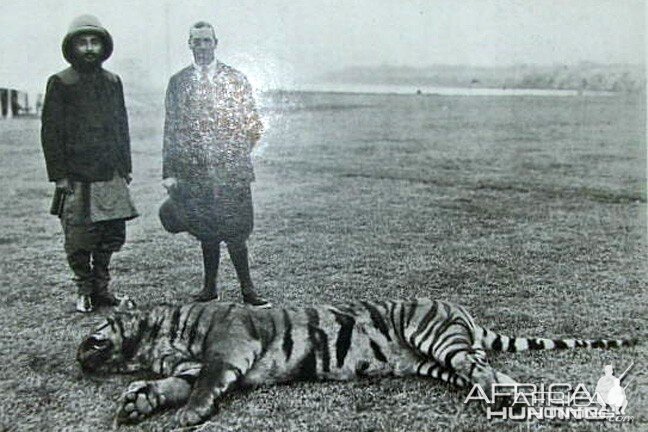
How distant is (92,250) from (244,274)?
1.85 ft

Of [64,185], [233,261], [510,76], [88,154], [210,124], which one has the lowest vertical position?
[233,261]

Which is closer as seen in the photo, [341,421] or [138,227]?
[341,421]

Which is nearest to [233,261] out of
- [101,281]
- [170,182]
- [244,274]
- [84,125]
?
[244,274]

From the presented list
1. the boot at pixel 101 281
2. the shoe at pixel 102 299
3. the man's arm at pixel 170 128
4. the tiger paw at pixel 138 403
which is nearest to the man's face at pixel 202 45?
the man's arm at pixel 170 128

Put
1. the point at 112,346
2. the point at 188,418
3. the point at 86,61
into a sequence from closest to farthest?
the point at 188,418, the point at 112,346, the point at 86,61

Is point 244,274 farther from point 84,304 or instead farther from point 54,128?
point 54,128

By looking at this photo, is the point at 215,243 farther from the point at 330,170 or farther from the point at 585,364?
the point at 585,364

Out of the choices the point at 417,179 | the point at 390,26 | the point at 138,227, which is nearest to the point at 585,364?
the point at 417,179

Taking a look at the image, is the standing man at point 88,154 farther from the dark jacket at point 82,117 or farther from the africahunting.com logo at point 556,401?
the africahunting.com logo at point 556,401

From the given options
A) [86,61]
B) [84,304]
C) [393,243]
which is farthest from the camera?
[393,243]

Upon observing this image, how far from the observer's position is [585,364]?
2492mm

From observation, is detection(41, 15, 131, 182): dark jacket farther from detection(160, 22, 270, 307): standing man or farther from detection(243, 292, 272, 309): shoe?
detection(243, 292, 272, 309): shoe

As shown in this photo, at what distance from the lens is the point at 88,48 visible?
256cm

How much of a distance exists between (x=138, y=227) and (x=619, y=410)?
1812 millimetres
